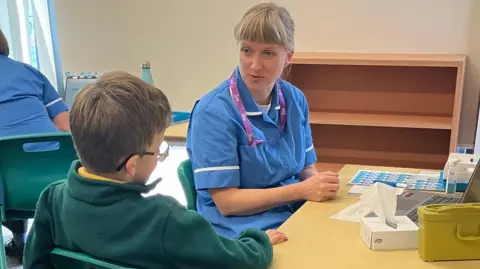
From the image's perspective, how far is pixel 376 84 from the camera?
126 inches

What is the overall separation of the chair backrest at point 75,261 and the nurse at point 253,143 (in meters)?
0.56

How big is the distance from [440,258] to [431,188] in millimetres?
611

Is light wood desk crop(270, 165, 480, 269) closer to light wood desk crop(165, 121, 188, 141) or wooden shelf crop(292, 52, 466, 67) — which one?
light wood desk crop(165, 121, 188, 141)

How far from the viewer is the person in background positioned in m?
2.52

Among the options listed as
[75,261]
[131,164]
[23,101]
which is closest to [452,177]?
[131,164]

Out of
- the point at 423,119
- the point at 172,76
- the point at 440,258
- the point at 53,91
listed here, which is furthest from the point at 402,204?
the point at 172,76

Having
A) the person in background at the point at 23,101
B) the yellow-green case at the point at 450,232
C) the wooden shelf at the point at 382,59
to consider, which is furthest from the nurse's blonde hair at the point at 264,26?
the wooden shelf at the point at 382,59

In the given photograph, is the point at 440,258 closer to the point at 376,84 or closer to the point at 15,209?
the point at 15,209

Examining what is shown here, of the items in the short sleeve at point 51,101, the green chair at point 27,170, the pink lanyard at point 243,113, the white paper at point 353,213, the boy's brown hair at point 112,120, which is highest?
the boy's brown hair at point 112,120

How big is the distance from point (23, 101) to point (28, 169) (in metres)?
0.51

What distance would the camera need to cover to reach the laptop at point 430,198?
1.33m

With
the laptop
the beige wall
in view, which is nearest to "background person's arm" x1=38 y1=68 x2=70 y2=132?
the beige wall

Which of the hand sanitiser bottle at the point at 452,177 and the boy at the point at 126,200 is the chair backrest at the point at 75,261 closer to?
the boy at the point at 126,200

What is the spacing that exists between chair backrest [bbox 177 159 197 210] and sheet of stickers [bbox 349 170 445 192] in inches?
21.6
